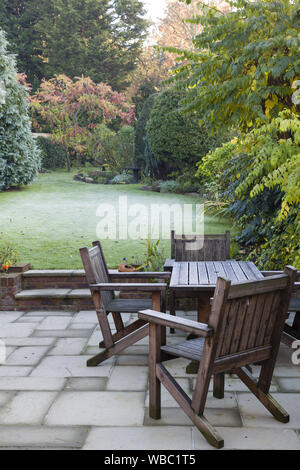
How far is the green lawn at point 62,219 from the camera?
20.7ft

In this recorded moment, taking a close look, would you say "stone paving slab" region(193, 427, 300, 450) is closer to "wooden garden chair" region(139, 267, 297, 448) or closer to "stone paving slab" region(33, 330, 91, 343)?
"wooden garden chair" region(139, 267, 297, 448)

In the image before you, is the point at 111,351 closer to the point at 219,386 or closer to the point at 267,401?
the point at 219,386

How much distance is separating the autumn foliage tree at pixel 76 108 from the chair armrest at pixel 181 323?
35.4 ft

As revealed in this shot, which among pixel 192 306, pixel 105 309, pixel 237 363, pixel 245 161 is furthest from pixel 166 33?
pixel 237 363

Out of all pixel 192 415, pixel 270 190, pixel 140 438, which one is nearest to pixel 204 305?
pixel 192 415

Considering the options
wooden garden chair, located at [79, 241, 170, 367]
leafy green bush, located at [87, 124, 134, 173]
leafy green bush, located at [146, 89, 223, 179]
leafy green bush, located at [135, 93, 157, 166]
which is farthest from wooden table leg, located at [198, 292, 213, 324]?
leafy green bush, located at [87, 124, 134, 173]

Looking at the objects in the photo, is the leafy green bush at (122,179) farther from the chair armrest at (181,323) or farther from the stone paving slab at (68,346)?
the chair armrest at (181,323)

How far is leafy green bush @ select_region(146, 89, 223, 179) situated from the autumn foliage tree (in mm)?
3300

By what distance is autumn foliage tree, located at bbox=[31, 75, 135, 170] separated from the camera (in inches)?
498

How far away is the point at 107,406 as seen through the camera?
9.21 ft

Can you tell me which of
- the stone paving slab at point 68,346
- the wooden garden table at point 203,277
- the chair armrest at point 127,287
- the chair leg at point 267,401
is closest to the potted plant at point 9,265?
the stone paving slab at point 68,346

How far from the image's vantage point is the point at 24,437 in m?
2.44
